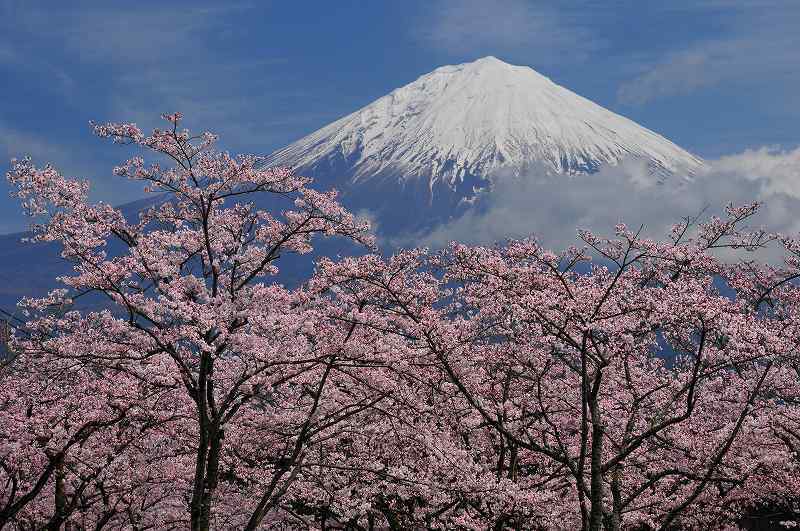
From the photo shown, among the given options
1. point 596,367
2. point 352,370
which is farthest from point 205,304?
point 596,367

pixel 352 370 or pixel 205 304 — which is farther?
pixel 352 370

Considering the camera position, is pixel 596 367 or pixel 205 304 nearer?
pixel 205 304

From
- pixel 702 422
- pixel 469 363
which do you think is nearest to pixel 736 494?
pixel 702 422

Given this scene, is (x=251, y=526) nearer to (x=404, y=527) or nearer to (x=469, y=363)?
(x=469, y=363)

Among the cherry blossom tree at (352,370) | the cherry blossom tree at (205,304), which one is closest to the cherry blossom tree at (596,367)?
the cherry blossom tree at (352,370)

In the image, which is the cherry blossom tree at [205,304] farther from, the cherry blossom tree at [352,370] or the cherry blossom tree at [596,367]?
the cherry blossom tree at [596,367]

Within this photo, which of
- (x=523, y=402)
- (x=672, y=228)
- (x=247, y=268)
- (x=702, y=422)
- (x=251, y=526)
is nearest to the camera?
(x=251, y=526)

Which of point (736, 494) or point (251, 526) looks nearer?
point (251, 526)

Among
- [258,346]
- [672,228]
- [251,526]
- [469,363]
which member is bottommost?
[251,526]

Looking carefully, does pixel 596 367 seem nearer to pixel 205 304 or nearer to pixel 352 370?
pixel 352 370

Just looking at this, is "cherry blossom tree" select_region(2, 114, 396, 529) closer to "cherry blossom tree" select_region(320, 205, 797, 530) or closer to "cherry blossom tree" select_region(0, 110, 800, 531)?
"cherry blossom tree" select_region(0, 110, 800, 531)

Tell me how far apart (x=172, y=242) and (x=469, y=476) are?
6237 millimetres

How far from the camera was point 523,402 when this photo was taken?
1547cm

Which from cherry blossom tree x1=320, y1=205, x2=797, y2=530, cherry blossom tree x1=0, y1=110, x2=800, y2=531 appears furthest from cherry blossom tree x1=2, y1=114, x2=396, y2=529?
cherry blossom tree x1=320, y1=205, x2=797, y2=530
